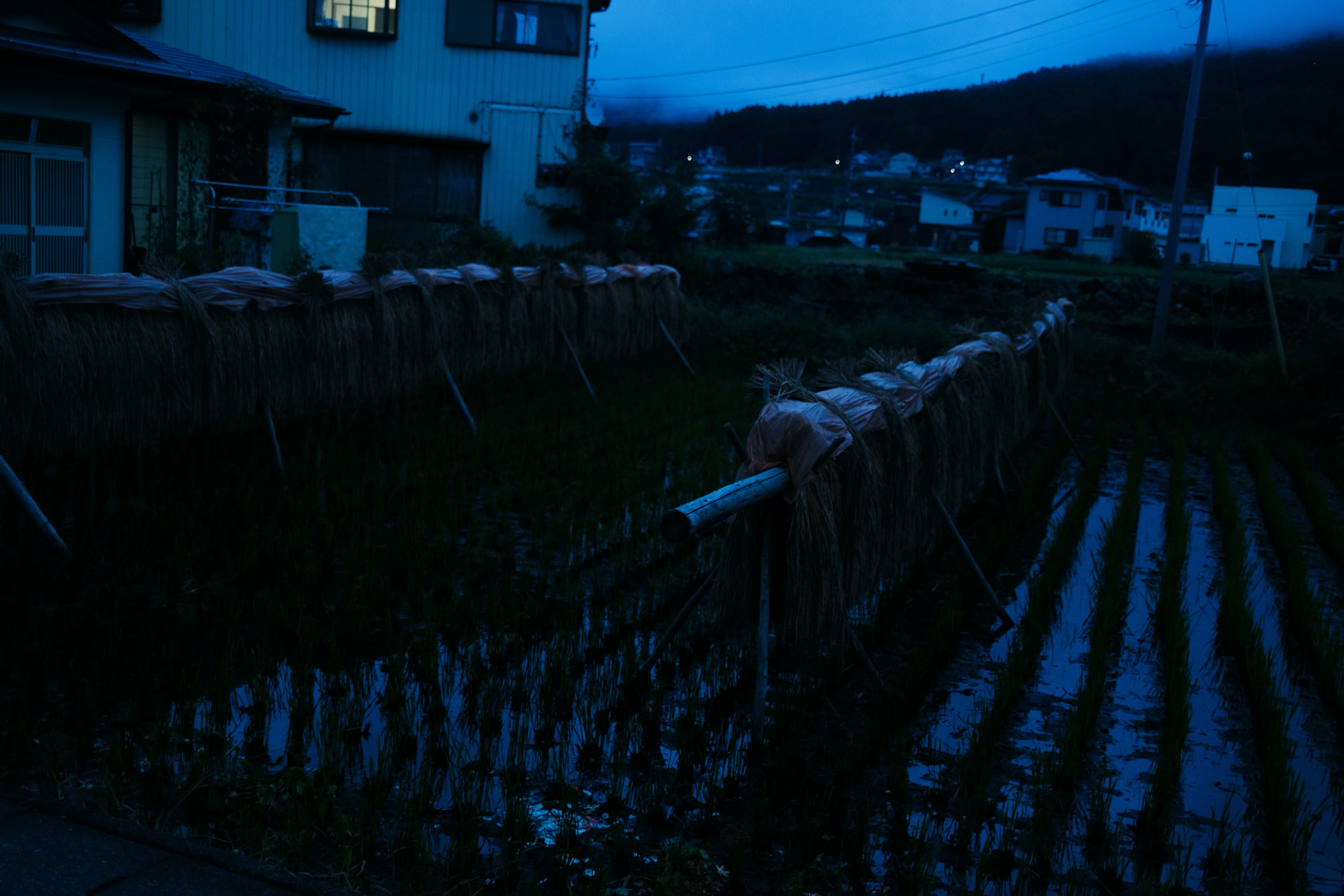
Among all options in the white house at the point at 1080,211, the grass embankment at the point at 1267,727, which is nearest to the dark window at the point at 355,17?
the grass embankment at the point at 1267,727

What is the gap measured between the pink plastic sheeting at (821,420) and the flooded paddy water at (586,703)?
831 millimetres

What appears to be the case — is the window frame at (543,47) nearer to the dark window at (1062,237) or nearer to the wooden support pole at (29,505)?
the wooden support pole at (29,505)

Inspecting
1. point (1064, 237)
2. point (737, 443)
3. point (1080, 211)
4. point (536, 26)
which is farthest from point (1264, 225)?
point (737, 443)

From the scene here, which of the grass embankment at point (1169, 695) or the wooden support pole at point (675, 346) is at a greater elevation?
the wooden support pole at point (675, 346)

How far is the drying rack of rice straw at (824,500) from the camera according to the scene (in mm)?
4145

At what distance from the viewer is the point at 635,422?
9.71 m

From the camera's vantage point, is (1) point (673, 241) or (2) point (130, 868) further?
(1) point (673, 241)

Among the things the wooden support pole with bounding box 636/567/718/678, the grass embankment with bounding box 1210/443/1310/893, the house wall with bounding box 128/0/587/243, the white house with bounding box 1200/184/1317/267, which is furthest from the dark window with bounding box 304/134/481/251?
the white house with bounding box 1200/184/1317/267

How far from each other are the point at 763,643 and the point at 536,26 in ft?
58.0

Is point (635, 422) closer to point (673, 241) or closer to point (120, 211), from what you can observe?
point (120, 211)

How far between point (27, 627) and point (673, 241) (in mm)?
17263

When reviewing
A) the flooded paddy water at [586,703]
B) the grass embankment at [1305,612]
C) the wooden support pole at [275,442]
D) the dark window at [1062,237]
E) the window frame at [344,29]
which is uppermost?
the window frame at [344,29]

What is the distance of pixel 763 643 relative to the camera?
4.02m

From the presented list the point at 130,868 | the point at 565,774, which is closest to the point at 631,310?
the point at 565,774
